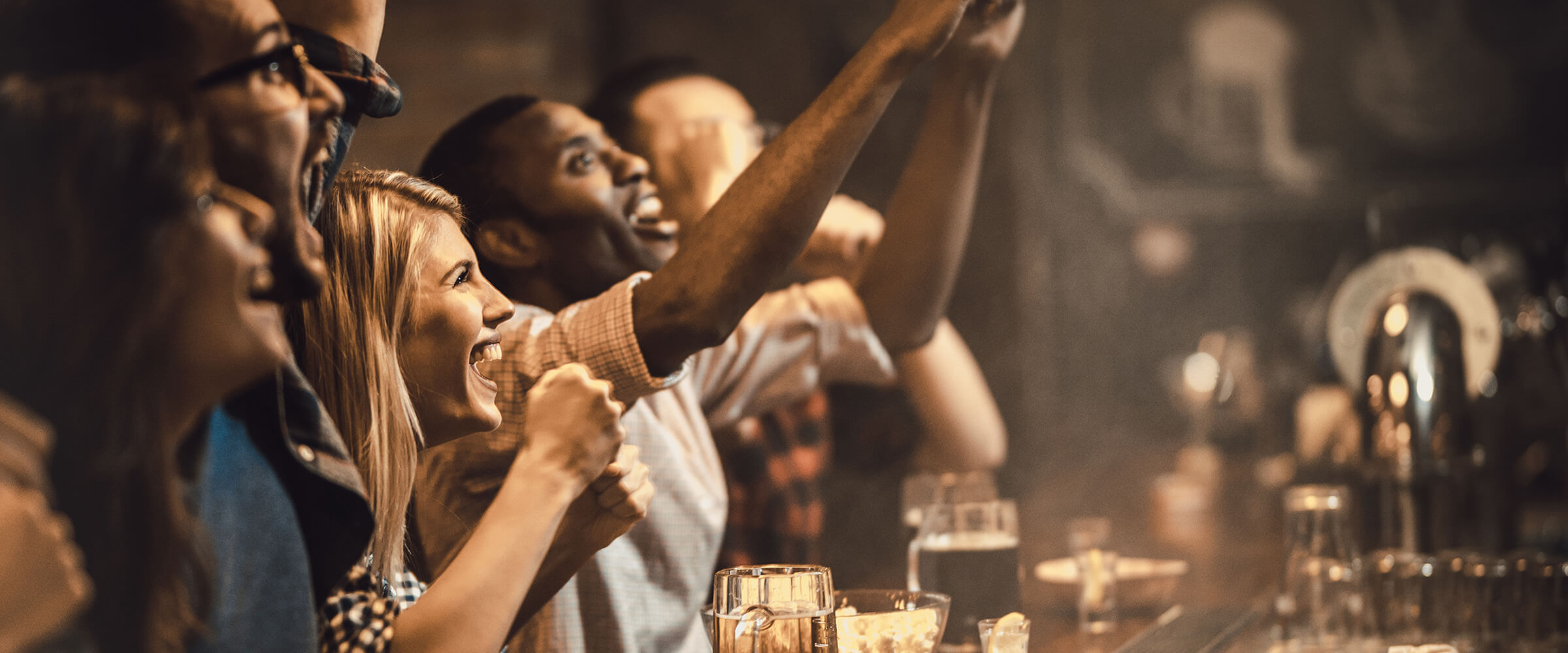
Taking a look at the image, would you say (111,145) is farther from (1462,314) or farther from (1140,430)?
(1140,430)

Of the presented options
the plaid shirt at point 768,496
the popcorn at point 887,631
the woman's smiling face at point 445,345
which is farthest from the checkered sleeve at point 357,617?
the plaid shirt at point 768,496

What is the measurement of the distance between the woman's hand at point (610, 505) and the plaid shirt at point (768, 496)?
27.3 inches

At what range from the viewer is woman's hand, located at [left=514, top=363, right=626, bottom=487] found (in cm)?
69

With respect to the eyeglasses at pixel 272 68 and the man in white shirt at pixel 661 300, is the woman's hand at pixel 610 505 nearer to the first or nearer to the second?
the man in white shirt at pixel 661 300

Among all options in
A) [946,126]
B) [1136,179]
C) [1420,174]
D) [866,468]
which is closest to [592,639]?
[946,126]

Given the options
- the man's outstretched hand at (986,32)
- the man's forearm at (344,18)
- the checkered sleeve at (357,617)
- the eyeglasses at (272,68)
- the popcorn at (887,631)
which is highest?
the man's outstretched hand at (986,32)

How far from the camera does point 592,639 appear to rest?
1.14 metres

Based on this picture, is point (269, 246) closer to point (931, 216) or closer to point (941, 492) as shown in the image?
point (941, 492)

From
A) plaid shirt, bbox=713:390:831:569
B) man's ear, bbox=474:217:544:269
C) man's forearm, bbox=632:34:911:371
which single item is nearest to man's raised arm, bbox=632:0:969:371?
man's forearm, bbox=632:34:911:371

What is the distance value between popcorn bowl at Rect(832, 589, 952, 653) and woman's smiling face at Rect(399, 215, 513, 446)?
0.96 ft

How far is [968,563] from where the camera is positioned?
3.63ft

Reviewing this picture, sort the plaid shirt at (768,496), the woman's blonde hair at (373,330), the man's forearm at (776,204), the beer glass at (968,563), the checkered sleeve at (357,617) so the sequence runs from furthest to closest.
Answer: the plaid shirt at (768,496)
the beer glass at (968,563)
the man's forearm at (776,204)
the woman's blonde hair at (373,330)
the checkered sleeve at (357,617)

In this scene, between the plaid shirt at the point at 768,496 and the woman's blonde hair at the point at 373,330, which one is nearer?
the woman's blonde hair at the point at 373,330

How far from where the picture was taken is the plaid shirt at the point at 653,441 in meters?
0.99
